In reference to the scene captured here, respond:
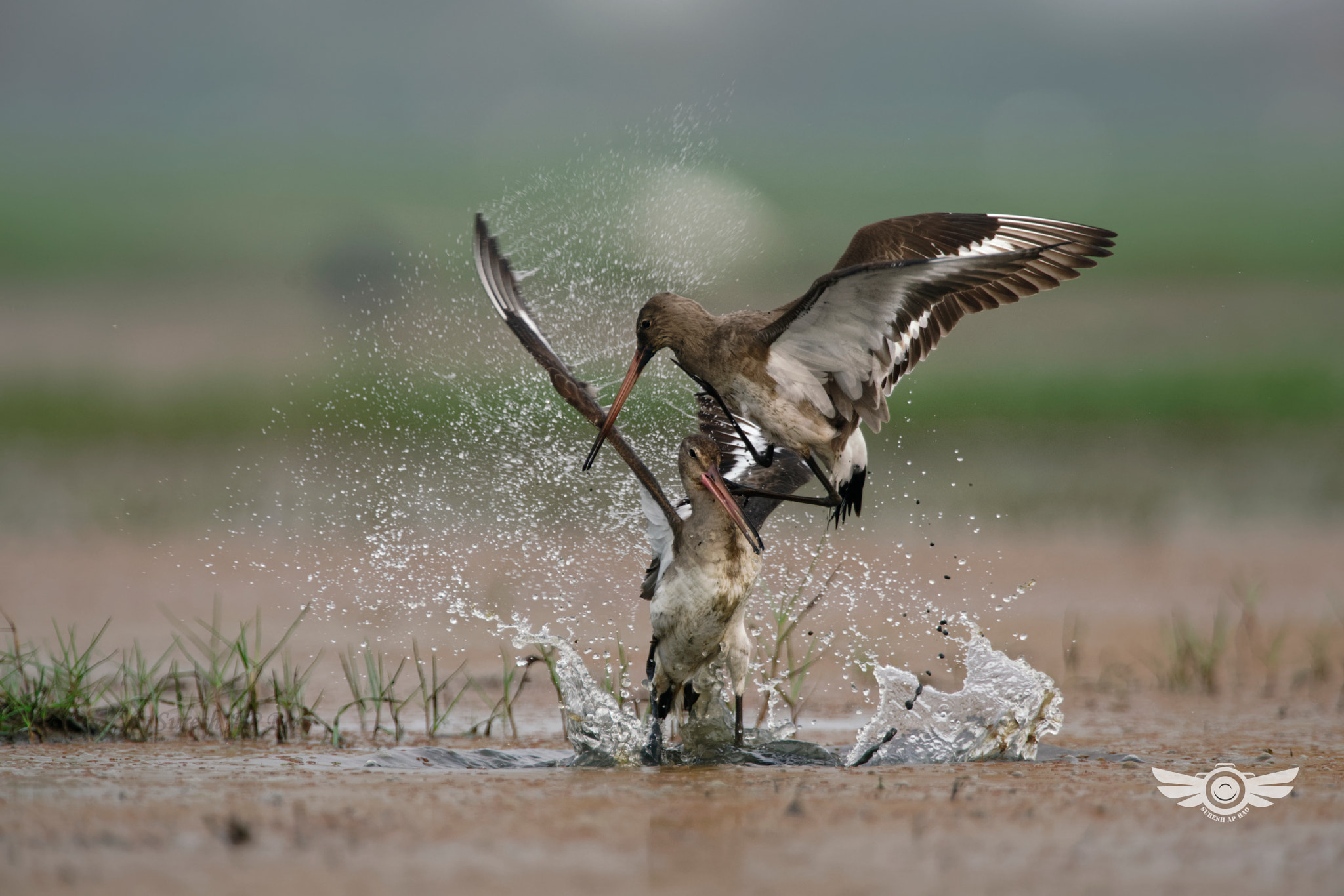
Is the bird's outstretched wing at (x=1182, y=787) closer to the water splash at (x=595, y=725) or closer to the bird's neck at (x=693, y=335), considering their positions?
the water splash at (x=595, y=725)

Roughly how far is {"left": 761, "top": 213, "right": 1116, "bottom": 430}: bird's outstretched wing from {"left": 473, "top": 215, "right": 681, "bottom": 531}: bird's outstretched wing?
698 millimetres

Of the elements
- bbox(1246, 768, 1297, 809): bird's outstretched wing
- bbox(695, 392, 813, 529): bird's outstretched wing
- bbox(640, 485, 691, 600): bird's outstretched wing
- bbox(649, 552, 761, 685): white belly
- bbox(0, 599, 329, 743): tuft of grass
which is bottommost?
bbox(1246, 768, 1297, 809): bird's outstretched wing

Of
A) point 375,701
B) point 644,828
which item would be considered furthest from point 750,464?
point 644,828

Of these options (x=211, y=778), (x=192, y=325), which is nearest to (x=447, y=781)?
(x=211, y=778)

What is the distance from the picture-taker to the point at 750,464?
6438 millimetres

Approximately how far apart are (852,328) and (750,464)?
1.48 metres

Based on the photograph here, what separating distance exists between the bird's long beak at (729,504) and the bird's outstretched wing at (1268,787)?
192 cm

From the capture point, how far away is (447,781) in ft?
14.0

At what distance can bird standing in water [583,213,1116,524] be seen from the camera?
4875 millimetres

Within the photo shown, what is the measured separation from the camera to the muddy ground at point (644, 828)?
119 inches

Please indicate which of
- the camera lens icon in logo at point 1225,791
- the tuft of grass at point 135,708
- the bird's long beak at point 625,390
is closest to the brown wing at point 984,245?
the bird's long beak at point 625,390

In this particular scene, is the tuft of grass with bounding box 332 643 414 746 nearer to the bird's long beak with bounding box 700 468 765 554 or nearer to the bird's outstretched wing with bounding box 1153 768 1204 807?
the bird's long beak with bounding box 700 468 765 554

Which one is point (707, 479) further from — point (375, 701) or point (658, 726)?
point (375, 701)

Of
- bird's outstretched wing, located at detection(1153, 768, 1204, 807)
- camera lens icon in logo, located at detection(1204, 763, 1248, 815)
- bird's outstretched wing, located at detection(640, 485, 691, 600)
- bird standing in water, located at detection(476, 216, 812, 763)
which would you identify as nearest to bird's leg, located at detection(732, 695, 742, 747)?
bird standing in water, located at detection(476, 216, 812, 763)
